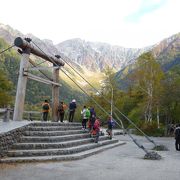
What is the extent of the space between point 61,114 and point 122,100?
4174 cm

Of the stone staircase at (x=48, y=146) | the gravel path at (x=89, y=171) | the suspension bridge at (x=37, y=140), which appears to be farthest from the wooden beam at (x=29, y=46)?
the gravel path at (x=89, y=171)

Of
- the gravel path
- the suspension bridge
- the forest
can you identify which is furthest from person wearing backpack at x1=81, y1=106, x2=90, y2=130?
the gravel path

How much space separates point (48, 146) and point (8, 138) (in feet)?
6.17

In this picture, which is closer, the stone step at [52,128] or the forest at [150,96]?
the stone step at [52,128]

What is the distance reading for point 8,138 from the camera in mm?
11766

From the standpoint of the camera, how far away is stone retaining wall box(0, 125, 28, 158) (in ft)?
36.8

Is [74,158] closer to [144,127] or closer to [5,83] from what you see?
[144,127]

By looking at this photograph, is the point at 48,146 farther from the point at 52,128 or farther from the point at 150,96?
the point at 150,96

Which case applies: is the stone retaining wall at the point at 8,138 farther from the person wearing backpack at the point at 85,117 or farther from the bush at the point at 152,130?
the bush at the point at 152,130

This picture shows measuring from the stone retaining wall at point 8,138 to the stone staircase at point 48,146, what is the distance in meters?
0.16

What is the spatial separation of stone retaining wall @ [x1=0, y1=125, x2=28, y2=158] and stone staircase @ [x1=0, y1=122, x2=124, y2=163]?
162 millimetres

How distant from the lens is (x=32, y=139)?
1316 cm

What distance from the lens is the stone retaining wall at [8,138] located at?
11.2m

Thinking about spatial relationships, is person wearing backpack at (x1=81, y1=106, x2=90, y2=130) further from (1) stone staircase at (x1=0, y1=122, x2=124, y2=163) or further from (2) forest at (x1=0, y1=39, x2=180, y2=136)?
(1) stone staircase at (x1=0, y1=122, x2=124, y2=163)
